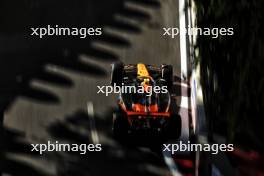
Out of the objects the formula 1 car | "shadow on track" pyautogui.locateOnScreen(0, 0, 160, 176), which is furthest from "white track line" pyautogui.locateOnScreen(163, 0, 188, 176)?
"shadow on track" pyautogui.locateOnScreen(0, 0, 160, 176)

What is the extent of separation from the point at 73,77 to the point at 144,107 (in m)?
4.47

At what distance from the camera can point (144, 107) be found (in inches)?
599

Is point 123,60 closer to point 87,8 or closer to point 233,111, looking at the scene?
point 87,8

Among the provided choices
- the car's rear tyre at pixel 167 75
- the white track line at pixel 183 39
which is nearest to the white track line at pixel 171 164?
the car's rear tyre at pixel 167 75

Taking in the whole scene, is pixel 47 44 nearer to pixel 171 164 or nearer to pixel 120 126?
pixel 120 126

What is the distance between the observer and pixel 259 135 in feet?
34.5

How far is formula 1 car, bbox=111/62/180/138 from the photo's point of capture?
15.1 metres

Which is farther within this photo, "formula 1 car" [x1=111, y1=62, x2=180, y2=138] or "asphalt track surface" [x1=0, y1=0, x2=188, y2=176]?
"asphalt track surface" [x1=0, y1=0, x2=188, y2=176]

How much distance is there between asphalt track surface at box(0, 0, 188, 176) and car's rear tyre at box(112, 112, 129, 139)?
15.0 inches

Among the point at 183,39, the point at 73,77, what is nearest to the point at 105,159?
the point at 73,77

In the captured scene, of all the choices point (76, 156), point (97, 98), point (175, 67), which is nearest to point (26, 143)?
point (76, 156)

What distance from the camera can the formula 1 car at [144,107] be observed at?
15148 millimetres

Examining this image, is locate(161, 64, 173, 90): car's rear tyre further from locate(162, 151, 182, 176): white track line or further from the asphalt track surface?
locate(162, 151, 182, 176): white track line

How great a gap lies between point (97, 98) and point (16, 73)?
3.84 m
